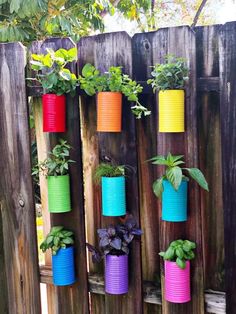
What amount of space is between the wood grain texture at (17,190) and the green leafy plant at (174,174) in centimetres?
71

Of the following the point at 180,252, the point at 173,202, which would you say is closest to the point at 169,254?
the point at 180,252

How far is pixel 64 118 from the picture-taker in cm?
185

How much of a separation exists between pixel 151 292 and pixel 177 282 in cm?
24

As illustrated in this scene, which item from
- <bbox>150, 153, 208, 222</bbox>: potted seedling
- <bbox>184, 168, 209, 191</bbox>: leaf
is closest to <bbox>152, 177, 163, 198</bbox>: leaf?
<bbox>150, 153, 208, 222</bbox>: potted seedling

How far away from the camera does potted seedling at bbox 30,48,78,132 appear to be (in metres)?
1.76

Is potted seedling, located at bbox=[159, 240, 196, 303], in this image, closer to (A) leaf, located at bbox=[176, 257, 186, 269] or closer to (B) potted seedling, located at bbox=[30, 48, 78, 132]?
(A) leaf, located at bbox=[176, 257, 186, 269]

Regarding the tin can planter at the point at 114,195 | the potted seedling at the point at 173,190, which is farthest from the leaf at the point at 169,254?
the tin can planter at the point at 114,195

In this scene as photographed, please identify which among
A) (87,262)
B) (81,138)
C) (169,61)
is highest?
(169,61)

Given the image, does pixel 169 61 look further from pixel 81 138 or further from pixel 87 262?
pixel 87 262

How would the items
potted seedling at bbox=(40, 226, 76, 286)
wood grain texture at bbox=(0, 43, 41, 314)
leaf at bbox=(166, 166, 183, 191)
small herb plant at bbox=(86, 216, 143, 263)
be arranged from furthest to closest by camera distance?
wood grain texture at bbox=(0, 43, 41, 314) → potted seedling at bbox=(40, 226, 76, 286) → small herb plant at bbox=(86, 216, 143, 263) → leaf at bbox=(166, 166, 183, 191)

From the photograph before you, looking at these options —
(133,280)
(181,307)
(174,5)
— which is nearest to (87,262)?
(133,280)

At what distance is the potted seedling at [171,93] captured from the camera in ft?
5.24

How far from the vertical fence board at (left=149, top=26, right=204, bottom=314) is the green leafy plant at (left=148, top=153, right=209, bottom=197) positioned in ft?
0.22

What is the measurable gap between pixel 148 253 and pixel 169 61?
35.0 inches
